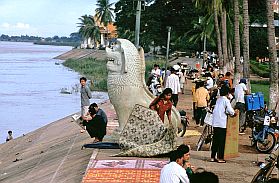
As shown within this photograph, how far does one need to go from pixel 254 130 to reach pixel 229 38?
36551 millimetres

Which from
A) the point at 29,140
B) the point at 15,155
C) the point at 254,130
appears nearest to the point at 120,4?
the point at 29,140

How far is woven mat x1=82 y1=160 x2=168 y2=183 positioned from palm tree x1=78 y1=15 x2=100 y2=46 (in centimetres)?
10422

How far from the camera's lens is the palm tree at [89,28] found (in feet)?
379

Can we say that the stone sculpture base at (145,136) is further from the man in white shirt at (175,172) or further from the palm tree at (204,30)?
the palm tree at (204,30)

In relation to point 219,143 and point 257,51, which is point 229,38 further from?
point 219,143

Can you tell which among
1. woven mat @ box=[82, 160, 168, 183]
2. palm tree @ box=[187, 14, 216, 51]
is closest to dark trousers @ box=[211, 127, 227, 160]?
woven mat @ box=[82, 160, 168, 183]

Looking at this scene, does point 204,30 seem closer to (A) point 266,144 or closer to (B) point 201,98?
(B) point 201,98

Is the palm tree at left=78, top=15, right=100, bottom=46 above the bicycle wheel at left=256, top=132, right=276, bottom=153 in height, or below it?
above

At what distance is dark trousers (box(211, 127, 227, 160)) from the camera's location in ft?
38.5

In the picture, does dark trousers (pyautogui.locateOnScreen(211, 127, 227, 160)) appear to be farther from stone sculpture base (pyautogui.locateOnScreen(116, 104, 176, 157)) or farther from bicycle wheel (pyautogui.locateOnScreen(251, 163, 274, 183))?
bicycle wheel (pyautogui.locateOnScreen(251, 163, 274, 183))

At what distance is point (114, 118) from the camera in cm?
2103

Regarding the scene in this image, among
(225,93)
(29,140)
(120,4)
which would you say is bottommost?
(29,140)

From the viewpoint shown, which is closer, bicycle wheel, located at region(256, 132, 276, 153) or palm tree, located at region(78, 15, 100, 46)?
bicycle wheel, located at region(256, 132, 276, 153)

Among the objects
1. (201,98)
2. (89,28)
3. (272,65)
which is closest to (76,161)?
(201,98)
